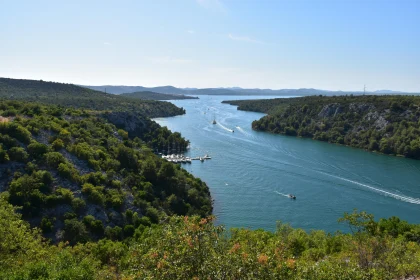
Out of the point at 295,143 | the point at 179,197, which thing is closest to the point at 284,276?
the point at 179,197

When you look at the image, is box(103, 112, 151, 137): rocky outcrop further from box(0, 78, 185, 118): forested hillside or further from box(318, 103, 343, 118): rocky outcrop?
box(318, 103, 343, 118): rocky outcrop

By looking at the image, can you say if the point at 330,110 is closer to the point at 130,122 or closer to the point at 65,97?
the point at 130,122

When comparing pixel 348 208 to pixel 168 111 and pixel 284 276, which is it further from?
pixel 168 111

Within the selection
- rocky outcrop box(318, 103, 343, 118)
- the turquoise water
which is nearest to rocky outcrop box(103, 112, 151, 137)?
the turquoise water

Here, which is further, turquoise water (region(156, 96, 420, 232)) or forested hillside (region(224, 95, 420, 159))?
forested hillside (region(224, 95, 420, 159))

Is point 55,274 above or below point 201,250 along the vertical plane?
below

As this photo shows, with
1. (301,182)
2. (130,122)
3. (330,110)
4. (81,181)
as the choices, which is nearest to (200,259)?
(81,181)

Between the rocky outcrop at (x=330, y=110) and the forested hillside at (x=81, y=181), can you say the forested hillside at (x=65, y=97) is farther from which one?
the rocky outcrop at (x=330, y=110)
